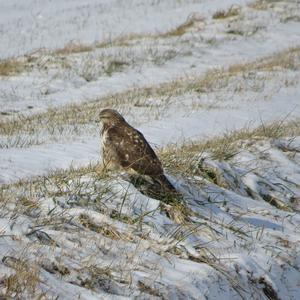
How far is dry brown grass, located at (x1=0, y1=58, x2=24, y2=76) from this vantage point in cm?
1797

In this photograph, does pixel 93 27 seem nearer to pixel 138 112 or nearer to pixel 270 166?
pixel 138 112

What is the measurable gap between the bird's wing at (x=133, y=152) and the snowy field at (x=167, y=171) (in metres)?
0.20

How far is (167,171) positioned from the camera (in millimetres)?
7914

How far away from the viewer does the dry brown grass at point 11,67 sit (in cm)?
1797

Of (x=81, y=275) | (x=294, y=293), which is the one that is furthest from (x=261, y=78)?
(x=81, y=275)

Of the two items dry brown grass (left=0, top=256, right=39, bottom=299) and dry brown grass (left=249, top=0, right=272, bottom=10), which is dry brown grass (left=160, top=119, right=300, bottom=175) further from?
dry brown grass (left=249, top=0, right=272, bottom=10)

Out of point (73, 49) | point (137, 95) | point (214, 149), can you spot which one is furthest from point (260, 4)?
Answer: point (214, 149)

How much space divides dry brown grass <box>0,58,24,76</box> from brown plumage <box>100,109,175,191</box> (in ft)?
35.4

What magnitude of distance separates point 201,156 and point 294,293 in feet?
8.69

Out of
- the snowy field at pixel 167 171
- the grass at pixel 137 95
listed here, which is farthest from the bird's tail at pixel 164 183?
the grass at pixel 137 95

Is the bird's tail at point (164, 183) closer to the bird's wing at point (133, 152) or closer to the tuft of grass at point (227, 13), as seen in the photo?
the bird's wing at point (133, 152)

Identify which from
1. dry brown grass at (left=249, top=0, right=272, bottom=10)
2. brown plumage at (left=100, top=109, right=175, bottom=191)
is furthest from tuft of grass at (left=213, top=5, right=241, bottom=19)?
brown plumage at (left=100, top=109, right=175, bottom=191)

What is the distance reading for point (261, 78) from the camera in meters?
17.2

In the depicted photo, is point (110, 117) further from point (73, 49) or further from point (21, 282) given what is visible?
point (73, 49)
